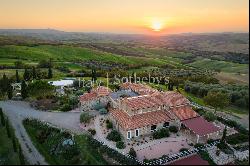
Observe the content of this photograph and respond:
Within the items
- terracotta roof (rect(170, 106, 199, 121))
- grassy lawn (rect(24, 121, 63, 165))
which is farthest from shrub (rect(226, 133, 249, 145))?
grassy lawn (rect(24, 121, 63, 165))

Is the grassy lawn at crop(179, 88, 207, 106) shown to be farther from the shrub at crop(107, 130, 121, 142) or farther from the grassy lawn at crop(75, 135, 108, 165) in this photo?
the grassy lawn at crop(75, 135, 108, 165)

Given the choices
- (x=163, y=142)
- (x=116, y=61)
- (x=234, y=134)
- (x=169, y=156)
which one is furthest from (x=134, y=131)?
(x=116, y=61)

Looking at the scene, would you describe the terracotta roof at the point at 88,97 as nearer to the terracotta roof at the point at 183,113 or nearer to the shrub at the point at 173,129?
the terracotta roof at the point at 183,113

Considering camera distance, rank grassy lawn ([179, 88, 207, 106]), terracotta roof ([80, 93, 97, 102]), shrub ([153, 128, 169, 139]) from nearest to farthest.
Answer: shrub ([153, 128, 169, 139]) → terracotta roof ([80, 93, 97, 102]) → grassy lawn ([179, 88, 207, 106])

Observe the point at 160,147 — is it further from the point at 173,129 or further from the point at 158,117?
the point at 158,117

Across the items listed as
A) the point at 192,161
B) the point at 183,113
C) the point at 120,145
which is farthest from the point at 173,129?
the point at 120,145
